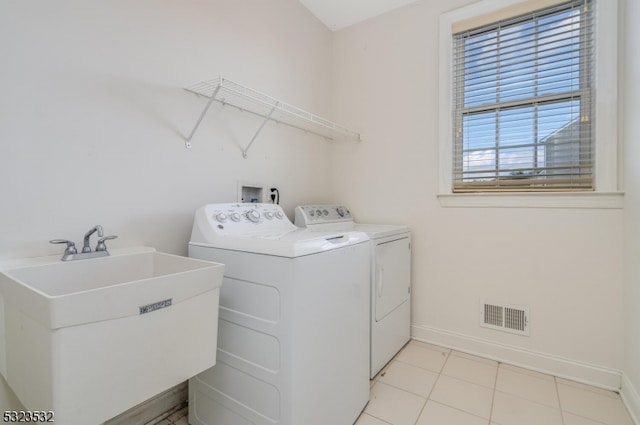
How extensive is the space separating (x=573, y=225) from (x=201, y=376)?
2.22 metres

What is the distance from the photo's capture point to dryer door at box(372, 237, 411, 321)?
179cm

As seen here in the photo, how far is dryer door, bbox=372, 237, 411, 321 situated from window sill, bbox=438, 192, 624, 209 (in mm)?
456

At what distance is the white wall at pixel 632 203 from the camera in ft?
4.75

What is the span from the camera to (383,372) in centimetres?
186

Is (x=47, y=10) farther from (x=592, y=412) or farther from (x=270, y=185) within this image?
(x=592, y=412)

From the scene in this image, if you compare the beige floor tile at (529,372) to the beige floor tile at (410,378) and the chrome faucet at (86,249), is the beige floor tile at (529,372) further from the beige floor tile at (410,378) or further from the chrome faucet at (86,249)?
the chrome faucet at (86,249)

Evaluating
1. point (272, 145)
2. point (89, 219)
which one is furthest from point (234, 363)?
point (272, 145)

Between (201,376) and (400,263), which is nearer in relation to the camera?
(201,376)

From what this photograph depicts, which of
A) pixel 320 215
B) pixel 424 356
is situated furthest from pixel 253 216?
pixel 424 356

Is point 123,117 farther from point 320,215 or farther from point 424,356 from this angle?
point 424,356

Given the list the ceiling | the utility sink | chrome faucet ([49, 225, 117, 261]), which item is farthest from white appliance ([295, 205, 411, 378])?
the ceiling

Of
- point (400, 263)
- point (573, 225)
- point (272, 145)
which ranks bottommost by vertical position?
point (400, 263)

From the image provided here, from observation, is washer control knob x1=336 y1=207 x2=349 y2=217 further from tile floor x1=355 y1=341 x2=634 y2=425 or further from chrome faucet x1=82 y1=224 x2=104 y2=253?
chrome faucet x1=82 y1=224 x2=104 y2=253

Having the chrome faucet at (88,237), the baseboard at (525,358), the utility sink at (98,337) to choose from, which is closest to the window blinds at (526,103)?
the baseboard at (525,358)
